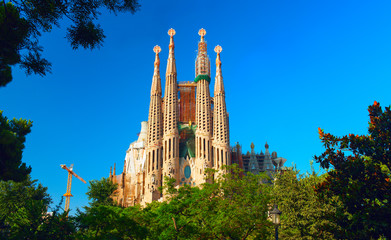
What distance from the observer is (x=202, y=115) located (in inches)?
2554

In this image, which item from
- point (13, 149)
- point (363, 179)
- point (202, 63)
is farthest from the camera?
point (202, 63)

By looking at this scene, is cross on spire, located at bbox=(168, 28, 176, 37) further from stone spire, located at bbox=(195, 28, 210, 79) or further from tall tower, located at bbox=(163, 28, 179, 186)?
stone spire, located at bbox=(195, 28, 210, 79)

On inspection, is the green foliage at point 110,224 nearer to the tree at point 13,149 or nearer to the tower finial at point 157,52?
the tree at point 13,149

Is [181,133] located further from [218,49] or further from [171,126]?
[218,49]

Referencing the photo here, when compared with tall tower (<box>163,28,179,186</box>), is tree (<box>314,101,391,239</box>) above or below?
below

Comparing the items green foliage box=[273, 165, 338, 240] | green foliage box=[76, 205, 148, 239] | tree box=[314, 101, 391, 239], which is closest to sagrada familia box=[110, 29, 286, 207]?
green foliage box=[273, 165, 338, 240]

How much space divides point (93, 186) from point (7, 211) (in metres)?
21.6

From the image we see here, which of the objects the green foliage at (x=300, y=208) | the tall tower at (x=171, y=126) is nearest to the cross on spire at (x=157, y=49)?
the tall tower at (x=171, y=126)

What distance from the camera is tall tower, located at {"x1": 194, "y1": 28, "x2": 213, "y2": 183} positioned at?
201ft

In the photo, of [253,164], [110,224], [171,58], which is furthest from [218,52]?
[110,224]

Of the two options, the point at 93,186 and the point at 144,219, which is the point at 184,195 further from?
the point at 93,186

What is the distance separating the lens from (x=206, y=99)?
66562 millimetres

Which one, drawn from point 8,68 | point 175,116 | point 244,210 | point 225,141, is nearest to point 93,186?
point 175,116

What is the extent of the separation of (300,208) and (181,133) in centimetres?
4444
